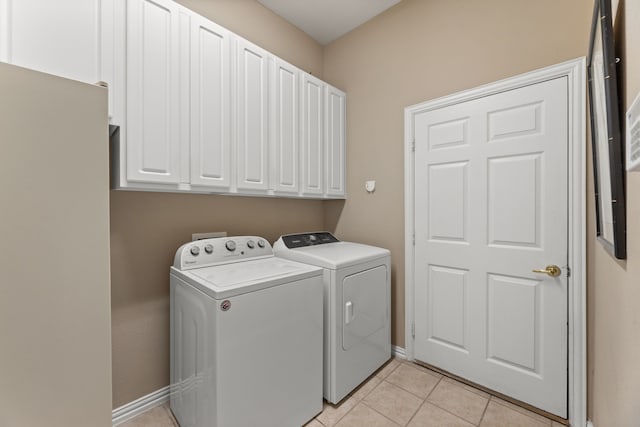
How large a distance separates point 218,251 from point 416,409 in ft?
5.25

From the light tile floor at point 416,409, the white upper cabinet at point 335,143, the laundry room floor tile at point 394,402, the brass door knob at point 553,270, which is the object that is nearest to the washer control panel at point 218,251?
the white upper cabinet at point 335,143

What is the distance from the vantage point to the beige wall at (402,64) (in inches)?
66.0

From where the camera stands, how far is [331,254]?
76.9 inches

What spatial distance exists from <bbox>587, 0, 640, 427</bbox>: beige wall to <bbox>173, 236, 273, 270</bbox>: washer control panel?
1789 mm

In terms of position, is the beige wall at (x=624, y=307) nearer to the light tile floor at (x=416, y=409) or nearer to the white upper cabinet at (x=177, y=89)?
the light tile floor at (x=416, y=409)

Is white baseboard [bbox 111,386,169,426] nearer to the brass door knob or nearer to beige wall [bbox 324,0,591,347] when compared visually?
beige wall [bbox 324,0,591,347]

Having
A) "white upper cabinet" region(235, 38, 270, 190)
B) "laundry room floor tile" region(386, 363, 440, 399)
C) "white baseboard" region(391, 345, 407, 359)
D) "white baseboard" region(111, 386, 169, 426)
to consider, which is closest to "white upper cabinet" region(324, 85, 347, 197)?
"white upper cabinet" region(235, 38, 270, 190)

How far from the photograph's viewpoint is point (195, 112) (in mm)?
1607

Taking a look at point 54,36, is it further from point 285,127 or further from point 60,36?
point 285,127

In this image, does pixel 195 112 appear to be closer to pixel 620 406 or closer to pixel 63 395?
pixel 63 395

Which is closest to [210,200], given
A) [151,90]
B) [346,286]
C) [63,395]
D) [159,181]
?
[159,181]

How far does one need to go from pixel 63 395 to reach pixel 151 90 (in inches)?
53.1

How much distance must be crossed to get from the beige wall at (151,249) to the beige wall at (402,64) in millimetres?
981

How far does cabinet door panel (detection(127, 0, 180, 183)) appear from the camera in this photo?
1.37 meters
